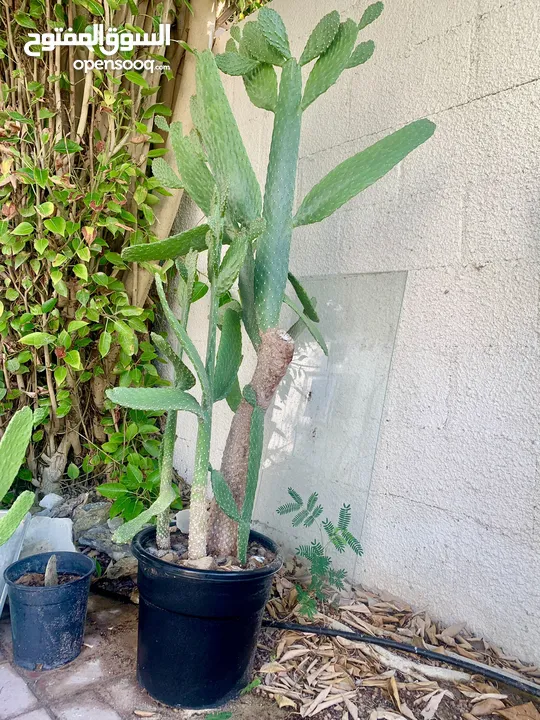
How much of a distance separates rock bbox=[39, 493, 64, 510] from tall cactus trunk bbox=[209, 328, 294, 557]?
1.08 metres

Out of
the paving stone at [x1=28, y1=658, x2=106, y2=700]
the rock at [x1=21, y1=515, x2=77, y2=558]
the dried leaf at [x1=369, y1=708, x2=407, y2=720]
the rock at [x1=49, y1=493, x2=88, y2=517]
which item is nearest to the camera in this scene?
the dried leaf at [x1=369, y1=708, x2=407, y2=720]

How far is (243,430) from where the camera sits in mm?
1334

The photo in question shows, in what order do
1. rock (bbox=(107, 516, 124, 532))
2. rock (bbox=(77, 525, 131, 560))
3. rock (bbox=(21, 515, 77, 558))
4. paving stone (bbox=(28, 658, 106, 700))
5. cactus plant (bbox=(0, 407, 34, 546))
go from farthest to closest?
rock (bbox=(107, 516, 124, 532)) < rock (bbox=(77, 525, 131, 560)) < rock (bbox=(21, 515, 77, 558)) < paving stone (bbox=(28, 658, 106, 700)) < cactus plant (bbox=(0, 407, 34, 546))

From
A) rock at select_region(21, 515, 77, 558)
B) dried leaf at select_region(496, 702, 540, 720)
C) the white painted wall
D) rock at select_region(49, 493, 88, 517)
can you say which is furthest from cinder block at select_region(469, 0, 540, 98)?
rock at select_region(49, 493, 88, 517)

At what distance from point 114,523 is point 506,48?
6.14 ft

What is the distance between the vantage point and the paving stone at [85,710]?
3.65ft

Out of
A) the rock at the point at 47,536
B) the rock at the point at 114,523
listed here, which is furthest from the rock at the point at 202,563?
the rock at the point at 114,523

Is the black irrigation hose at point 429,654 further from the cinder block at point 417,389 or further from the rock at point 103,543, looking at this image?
the rock at point 103,543

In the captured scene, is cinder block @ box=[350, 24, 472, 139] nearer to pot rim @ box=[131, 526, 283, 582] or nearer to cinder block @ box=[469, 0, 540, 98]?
cinder block @ box=[469, 0, 540, 98]

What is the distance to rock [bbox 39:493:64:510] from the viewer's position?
84.7 inches

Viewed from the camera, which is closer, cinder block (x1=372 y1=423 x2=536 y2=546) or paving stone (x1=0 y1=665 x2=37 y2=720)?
paving stone (x1=0 y1=665 x2=37 y2=720)

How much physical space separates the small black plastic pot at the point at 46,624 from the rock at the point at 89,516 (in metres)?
0.65

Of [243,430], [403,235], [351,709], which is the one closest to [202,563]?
[243,430]

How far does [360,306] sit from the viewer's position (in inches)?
64.3
